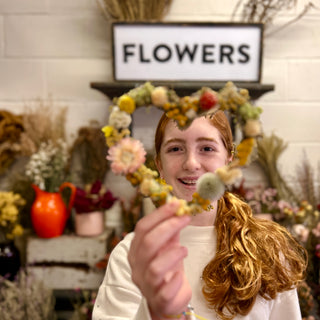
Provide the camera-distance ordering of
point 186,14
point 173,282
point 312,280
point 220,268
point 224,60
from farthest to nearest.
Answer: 1. point 186,14
2. point 224,60
3. point 312,280
4. point 220,268
5. point 173,282

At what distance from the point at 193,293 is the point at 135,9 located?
1281mm

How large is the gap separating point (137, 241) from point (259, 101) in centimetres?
145

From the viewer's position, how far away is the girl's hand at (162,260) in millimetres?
449

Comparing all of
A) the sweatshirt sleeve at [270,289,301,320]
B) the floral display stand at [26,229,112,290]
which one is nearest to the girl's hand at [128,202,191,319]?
the sweatshirt sleeve at [270,289,301,320]

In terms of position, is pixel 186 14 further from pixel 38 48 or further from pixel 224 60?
pixel 38 48

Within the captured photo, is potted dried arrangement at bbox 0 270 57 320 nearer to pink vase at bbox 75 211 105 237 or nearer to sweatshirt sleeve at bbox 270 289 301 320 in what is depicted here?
pink vase at bbox 75 211 105 237

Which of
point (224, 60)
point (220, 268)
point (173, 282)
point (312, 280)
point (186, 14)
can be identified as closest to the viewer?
point (173, 282)

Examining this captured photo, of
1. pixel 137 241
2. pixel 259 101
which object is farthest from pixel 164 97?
pixel 259 101

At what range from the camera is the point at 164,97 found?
47 centimetres

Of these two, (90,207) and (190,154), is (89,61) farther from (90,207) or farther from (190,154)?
(190,154)

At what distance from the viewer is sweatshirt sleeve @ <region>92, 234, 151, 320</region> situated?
647 mm

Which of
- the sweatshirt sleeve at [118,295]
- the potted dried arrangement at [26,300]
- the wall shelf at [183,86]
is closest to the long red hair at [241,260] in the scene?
the sweatshirt sleeve at [118,295]

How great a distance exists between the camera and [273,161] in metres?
1.73

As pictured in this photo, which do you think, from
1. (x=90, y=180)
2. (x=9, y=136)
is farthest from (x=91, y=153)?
(x=9, y=136)
